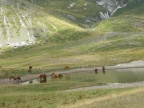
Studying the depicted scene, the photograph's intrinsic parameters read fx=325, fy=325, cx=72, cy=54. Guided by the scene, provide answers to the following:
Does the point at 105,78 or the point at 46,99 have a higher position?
the point at 105,78

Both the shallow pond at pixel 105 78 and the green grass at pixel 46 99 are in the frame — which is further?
the shallow pond at pixel 105 78

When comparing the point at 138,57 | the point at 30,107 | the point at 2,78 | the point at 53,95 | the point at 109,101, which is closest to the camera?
the point at 109,101

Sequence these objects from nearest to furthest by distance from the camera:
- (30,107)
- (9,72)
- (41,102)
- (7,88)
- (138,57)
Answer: (30,107) < (41,102) < (7,88) < (9,72) < (138,57)

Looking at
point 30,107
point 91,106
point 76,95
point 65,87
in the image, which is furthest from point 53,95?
point 91,106

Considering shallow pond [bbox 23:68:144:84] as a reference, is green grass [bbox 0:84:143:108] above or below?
below

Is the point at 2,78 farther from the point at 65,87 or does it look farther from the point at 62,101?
the point at 62,101

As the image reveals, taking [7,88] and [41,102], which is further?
[7,88]

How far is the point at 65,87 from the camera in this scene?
2537 inches

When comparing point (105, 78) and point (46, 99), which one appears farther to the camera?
point (105, 78)

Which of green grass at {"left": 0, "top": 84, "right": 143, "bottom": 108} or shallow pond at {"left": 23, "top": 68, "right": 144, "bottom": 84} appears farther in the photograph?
shallow pond at {"left": 23, "top": 68, "right": 144, "bottom": 84}

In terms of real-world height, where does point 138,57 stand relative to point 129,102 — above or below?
above

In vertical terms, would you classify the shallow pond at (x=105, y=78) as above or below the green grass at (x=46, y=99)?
above

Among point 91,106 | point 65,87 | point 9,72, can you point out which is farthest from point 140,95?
point 9,72

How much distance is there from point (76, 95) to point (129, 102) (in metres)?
15.0
